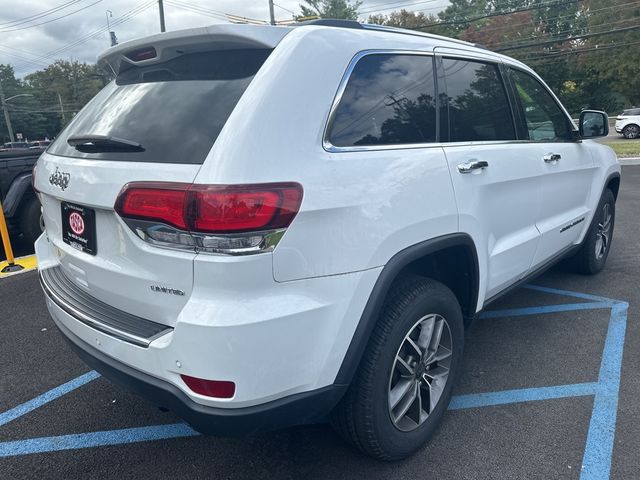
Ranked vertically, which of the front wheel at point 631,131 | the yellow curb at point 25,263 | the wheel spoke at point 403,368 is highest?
the wheel spoke at point 403,368

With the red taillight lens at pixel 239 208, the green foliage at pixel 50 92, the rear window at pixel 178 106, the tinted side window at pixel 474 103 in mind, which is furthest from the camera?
the green foliage at pixel 50 92

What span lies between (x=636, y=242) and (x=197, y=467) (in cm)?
580

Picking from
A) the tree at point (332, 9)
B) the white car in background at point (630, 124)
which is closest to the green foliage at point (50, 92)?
the tree at point (332, 9)

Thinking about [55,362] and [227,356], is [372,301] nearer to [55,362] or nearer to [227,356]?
[227,356]

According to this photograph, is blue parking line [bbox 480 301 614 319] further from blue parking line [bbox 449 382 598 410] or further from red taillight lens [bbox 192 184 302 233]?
red taillight lens [bbox 192 184 302 233]

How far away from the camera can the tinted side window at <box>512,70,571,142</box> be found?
3449 mm

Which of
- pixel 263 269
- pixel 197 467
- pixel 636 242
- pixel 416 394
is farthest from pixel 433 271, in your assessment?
pixel 636 242

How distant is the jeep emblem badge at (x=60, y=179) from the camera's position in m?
2.18

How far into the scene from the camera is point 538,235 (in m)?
3.36

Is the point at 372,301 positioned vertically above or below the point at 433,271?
above

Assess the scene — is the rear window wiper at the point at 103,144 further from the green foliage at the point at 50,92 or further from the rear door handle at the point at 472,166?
the green foliage at the point at 50,92

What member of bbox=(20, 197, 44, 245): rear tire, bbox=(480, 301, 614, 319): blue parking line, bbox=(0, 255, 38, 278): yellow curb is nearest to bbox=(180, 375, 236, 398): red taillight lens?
bbox=(480, 301, 614, 319): blue parking line

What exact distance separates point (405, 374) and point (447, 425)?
0.56m

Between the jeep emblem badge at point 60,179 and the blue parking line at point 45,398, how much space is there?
1.43m
